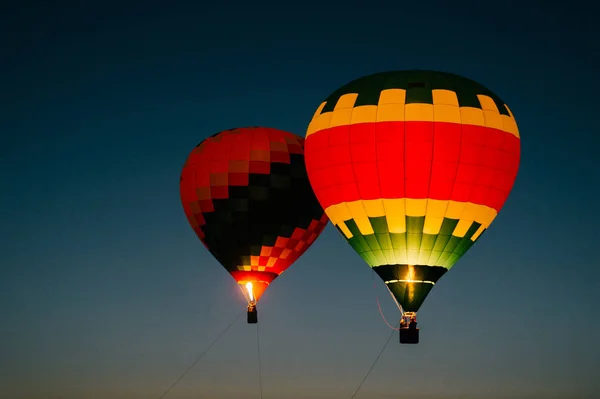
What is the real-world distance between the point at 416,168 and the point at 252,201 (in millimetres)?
5571

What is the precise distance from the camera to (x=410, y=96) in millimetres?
24219

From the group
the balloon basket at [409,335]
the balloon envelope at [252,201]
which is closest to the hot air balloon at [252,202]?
the balloon envelope at [252,201]

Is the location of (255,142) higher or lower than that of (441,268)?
higher

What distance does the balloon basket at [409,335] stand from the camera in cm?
2367

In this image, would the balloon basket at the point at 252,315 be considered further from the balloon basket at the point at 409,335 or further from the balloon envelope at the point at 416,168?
the balloon basket at the point at 409,335

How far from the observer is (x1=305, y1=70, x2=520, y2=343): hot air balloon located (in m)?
24.0

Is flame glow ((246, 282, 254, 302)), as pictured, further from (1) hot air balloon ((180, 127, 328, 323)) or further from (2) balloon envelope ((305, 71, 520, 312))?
(2) balloon envelope ((305, 71, 520, 312))

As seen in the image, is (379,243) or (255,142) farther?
(255,142)

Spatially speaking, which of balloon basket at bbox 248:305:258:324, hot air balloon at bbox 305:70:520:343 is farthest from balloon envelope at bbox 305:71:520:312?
balloon basket at bbox 248:305:258:324

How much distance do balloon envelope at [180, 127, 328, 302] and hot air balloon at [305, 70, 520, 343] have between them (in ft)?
12.1

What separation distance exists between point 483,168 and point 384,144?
6.61 feet

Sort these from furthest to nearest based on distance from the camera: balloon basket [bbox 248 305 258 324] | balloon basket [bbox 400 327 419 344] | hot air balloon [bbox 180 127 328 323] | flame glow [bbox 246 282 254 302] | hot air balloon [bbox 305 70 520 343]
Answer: flame glow [bbox 246 282 254 302] < balloon basket [bbox 248 305 258 324] < hot air balloon [bbox 180 127 328 323] < hot air balloon [bbox 305 70 520 343] < balloon basket [bbox 400 327 419 344]

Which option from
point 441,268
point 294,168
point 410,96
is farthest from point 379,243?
point 294,168

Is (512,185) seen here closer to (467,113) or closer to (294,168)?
(467,113)
